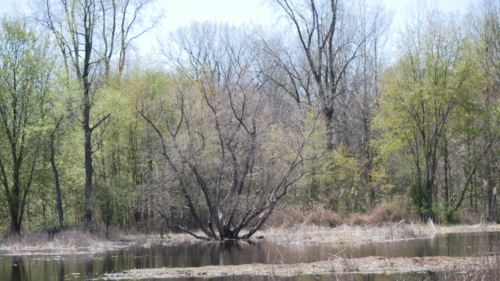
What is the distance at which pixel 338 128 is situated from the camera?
162ft

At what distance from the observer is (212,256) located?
85.7 feet

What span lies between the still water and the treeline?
16.8 feet

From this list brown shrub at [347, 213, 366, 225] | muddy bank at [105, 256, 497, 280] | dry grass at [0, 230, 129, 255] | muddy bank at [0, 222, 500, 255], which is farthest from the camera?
brown shrub at [347, 213, 366, 225]

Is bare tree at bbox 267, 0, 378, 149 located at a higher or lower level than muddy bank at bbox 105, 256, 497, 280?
higher

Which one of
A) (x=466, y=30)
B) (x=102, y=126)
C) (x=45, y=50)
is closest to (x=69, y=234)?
(x=102, y=126)

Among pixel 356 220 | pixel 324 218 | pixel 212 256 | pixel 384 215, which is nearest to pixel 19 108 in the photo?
pixel 212 256

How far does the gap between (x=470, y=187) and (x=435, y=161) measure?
14.9 ft

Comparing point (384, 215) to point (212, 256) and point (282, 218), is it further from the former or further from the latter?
point (212, 256)

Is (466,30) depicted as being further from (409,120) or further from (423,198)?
(423,198)

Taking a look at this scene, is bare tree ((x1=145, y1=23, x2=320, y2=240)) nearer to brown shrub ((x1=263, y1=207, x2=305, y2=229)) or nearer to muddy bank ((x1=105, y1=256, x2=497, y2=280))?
brown shrub ((x1=263, y1=207, x2=305, y2=229))

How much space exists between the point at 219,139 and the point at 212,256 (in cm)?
998

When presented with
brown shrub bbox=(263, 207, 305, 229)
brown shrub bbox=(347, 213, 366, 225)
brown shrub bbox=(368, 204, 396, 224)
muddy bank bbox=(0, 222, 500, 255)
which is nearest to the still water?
muddy bank bbox=(0, 222, 500, 255)

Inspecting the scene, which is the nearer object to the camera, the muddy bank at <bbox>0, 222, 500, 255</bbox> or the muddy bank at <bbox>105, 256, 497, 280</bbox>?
the muddy bank at <bbox>105, 256, 497, 280</bbox>

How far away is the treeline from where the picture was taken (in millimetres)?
34688
